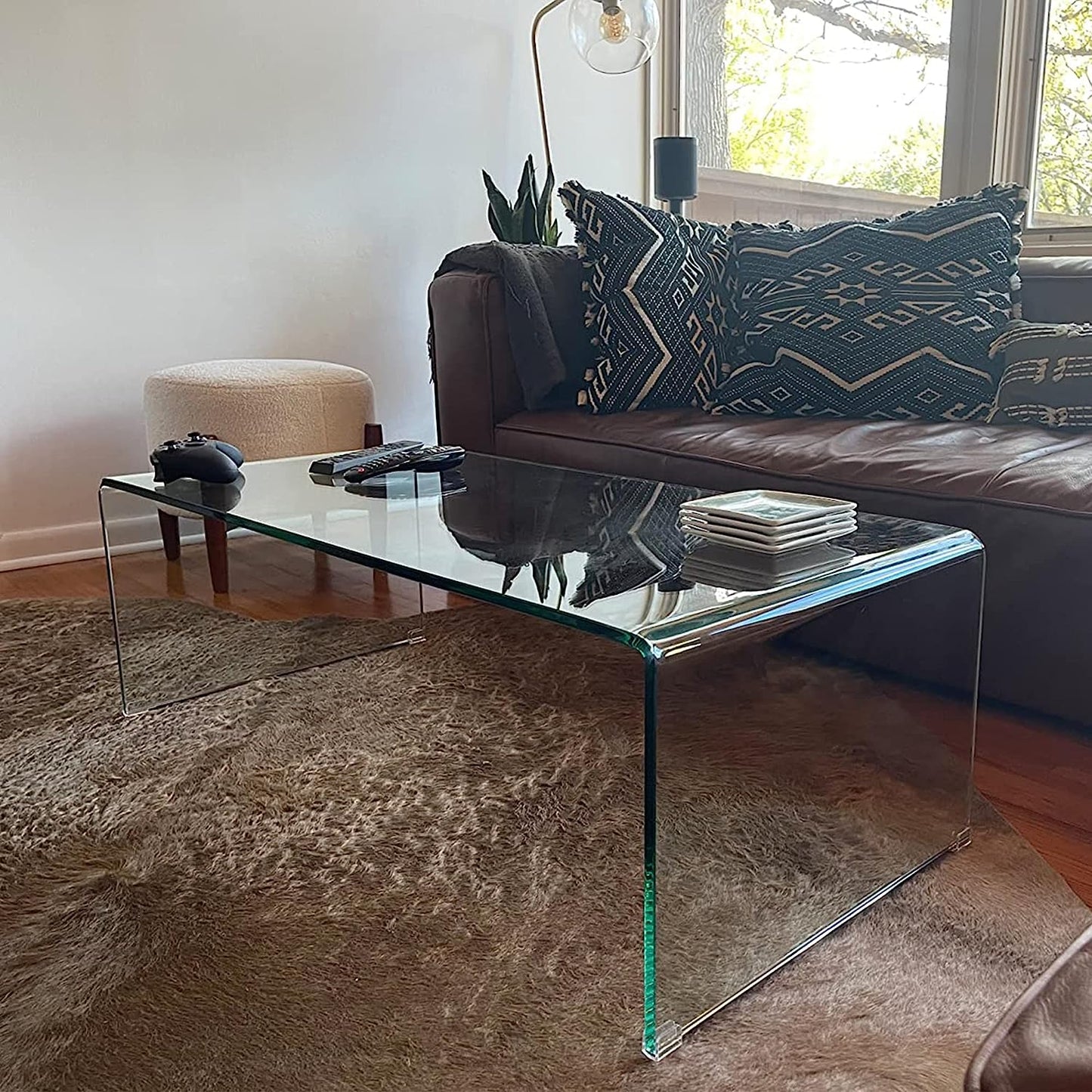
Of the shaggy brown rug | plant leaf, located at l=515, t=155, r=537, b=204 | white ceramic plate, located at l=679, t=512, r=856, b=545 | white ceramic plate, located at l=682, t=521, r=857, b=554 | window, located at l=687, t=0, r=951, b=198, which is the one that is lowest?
the shaggy brown rug

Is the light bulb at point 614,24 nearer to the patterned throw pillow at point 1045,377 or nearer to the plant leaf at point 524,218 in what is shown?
the plant leaf at point 524,218

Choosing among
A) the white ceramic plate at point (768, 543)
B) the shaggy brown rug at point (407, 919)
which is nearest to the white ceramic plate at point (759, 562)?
the white ceramic plate at point (768, 543)

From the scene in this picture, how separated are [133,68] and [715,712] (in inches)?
99.4

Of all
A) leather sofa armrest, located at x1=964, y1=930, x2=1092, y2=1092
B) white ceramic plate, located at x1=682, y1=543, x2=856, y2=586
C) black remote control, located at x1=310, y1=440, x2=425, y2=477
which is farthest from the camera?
black remote control, located at x1=310, y1=440, x2=425, y2=477

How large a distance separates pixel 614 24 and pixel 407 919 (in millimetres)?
2709

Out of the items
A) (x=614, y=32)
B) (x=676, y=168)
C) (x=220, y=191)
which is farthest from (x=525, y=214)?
(x=220, y=191)

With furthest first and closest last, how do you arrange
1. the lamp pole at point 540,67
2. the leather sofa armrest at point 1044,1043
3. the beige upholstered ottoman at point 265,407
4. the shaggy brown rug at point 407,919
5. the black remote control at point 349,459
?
the lamp pole at point 540,67 → the beige upholstered ottoman at point 265,407 → the black remote control at point 349,459 → the shaggy brown rug at point 407,919 → the leather sofa armrest at point 1044,1043

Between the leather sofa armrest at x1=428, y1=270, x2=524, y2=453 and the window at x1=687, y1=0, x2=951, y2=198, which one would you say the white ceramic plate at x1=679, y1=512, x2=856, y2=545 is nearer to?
the leather sofa armrest at x1=428, y1=270, x2=524, y2=453

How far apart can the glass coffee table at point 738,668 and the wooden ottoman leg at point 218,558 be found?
0.58 m

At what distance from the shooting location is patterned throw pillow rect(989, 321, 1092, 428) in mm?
1928

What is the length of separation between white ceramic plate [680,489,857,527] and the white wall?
2.11 metres

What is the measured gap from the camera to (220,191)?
3025 mm

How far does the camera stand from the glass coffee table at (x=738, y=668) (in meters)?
1.01

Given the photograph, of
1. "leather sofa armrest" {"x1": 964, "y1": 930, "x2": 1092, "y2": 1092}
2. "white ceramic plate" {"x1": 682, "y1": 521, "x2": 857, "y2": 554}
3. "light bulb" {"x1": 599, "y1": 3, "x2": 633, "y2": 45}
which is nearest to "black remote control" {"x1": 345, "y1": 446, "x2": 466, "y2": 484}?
"white ceramic plate" {"x1": 682, "y1": 521, "x2": 857, "y2": 554}
